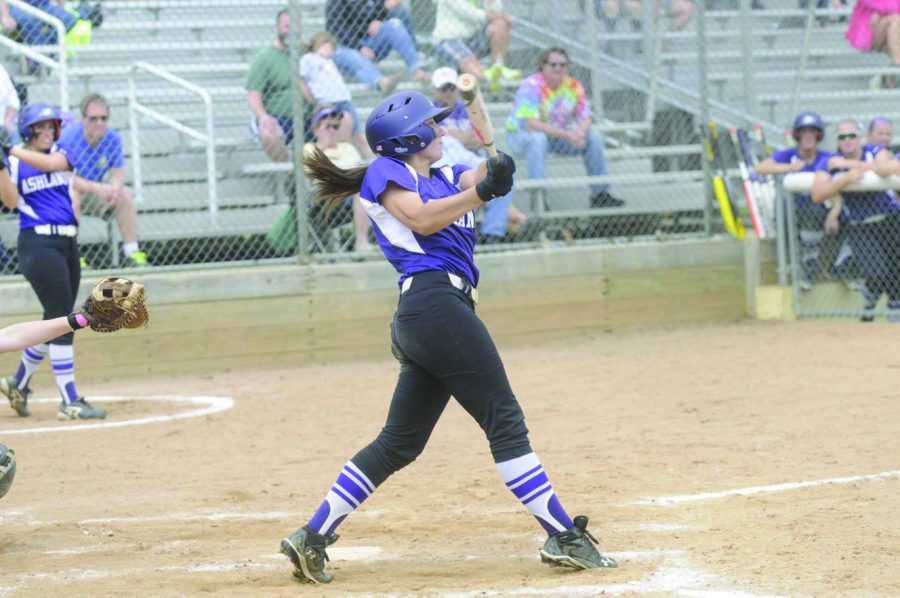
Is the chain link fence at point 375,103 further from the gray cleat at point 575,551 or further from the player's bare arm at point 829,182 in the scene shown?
the gray cleat at point 575,551

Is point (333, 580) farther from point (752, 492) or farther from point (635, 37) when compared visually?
point (635, 37)

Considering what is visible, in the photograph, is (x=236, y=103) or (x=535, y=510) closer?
(x=535, y=510)

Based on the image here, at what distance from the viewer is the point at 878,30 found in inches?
581

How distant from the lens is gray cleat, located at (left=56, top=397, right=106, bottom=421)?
8.95 m

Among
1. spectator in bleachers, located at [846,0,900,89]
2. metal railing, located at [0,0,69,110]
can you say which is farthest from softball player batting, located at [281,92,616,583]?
spectator in bleachers, located at [846,0,900,89]

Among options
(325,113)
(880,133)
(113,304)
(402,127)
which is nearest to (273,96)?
(325,113)

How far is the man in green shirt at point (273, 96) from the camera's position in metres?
11.6

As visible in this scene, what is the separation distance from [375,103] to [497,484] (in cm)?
656

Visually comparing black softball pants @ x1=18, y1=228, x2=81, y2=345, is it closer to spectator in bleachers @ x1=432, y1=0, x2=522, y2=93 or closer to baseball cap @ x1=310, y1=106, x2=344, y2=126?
baseball cap @ x1=310, y1=106, x2=344, y2=126

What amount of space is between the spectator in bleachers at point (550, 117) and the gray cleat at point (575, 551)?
769 centimetres

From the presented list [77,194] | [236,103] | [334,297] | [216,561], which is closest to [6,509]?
[216,561]

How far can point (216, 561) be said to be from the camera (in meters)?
5.31

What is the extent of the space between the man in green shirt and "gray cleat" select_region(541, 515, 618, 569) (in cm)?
723

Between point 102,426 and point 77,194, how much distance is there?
8.47 feet
